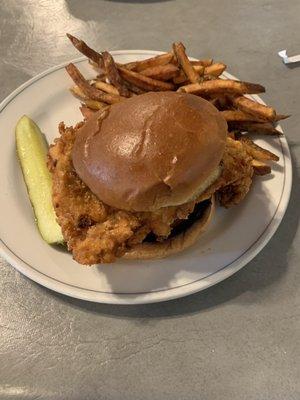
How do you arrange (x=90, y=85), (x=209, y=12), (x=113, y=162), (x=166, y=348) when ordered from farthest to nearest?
(x=209, y=12) → (x=90, y=85) → (x=166, y=348) → (x=113, y=162)

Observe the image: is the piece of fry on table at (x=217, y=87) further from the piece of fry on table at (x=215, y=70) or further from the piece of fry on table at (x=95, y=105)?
the piece of fry on table at (x=95, y=105)

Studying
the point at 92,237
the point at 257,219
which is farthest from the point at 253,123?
the point at 92,237

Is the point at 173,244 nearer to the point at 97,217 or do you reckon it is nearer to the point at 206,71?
the point at 97,217

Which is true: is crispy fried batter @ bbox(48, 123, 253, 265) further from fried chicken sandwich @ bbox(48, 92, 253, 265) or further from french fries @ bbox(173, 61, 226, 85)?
french fries @ bbox(173, 61, 226, 85)

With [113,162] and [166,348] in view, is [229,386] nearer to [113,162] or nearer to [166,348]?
[166,348]

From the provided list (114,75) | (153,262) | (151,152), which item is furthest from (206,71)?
(153,262)

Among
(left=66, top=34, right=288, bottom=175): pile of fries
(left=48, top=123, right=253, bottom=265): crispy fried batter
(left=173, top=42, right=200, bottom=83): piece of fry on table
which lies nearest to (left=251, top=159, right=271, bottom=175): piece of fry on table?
(left=66, top=34, right=288, bottom=175): pile of fries
